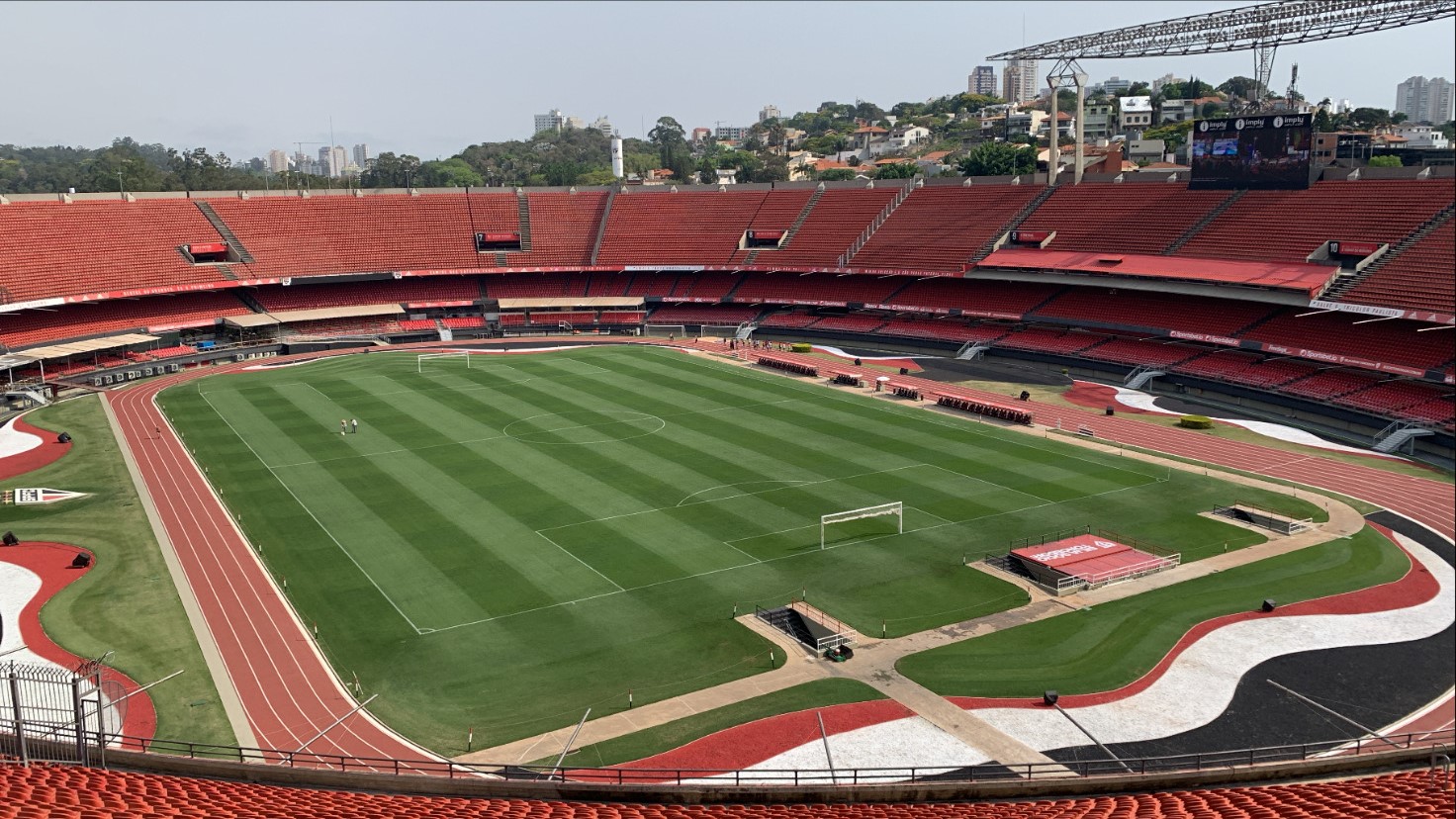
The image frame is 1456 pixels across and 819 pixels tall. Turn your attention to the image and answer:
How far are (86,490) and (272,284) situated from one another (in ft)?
163

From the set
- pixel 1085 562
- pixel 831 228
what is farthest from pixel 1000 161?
pixel 1085 562

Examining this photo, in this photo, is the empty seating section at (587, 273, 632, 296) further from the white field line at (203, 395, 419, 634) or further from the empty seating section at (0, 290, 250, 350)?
the white field line at (203, 395, 419, 634)

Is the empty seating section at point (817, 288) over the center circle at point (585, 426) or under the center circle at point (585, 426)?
over

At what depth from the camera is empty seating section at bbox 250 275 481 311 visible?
9331 cm

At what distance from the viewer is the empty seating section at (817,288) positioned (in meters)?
93.2

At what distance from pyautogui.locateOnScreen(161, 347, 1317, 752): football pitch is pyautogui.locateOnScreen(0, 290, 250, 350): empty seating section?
1691 cm

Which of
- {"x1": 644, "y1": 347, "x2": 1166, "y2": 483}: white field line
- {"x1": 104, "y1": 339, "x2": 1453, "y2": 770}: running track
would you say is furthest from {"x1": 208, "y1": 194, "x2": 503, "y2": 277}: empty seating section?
{"x1": 644, "y1": 347, "x2": 1166, "y2": 483}: white field line

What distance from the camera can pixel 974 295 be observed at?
8644 centimetres

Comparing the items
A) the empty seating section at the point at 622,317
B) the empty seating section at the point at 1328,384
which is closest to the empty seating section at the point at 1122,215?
the empty seating section at the point at 1328,384

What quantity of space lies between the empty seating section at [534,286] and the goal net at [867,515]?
64.3 meters

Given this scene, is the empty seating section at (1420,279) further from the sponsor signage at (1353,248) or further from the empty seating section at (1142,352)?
the empty seating section at (1142,352)

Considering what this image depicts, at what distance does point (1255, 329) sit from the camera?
6588 cm

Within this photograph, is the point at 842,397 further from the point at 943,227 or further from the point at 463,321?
the point at 463,321

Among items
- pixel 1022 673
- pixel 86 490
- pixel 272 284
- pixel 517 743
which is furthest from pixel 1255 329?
pixel 272 284
